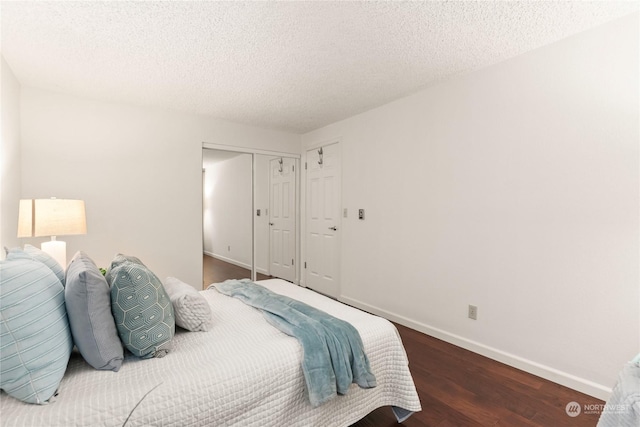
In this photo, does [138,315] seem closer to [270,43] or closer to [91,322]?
[91,322]

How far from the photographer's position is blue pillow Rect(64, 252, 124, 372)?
1.23 m

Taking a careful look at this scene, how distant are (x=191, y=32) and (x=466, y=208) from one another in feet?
8.21

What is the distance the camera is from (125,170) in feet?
11.3

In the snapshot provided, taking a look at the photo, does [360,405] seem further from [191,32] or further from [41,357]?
[191,32]

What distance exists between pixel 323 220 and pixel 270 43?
2553mm

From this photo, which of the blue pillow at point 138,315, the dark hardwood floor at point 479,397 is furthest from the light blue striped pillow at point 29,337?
the dark hardwood floor at point 479,397

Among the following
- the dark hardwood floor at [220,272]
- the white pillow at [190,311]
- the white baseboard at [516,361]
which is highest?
the white pillow at [190,311]

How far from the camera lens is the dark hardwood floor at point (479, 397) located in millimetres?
1788

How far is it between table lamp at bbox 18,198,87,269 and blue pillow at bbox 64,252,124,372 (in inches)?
62.2

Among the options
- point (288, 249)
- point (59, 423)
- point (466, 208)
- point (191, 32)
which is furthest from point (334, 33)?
point (288, 249)

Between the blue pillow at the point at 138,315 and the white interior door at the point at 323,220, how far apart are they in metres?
2.87

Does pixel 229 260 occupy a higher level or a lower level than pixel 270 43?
lower

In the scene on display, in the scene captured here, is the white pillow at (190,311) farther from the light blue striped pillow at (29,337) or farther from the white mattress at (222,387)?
the light blue striped pillow at (29,337)

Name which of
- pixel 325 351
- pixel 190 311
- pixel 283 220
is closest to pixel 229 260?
pixel 283 220
